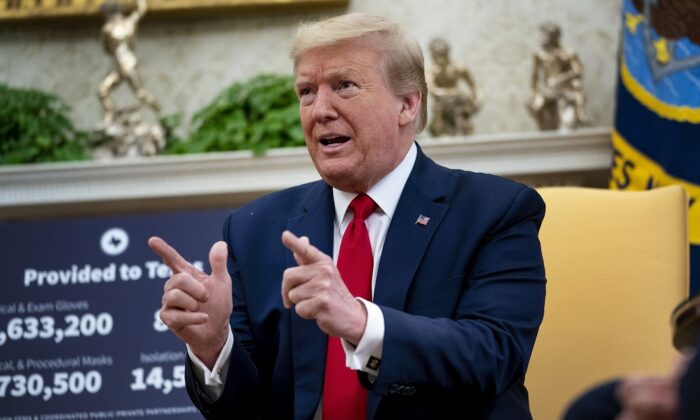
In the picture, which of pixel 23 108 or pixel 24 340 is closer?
pixel 24 340

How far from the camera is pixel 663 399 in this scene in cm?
85

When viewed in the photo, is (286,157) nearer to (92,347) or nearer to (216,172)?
(216,172)

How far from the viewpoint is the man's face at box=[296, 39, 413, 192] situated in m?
2.19

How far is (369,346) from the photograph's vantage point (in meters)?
1.84

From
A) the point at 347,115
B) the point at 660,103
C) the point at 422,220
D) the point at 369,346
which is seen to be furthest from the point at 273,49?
the point at 369,346

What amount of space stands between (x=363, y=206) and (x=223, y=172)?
8.99 ft

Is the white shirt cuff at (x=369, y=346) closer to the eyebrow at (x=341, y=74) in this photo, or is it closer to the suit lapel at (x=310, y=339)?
the suit lapel at (x=310, y=339)

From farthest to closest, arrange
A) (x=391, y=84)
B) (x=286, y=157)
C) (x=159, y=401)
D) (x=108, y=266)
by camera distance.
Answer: (x=286, y=157), (x=108, y=266), (x=159, y=401), (x=391, y=84)

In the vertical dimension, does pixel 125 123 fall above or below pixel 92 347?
above

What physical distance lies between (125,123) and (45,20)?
0.77 metres

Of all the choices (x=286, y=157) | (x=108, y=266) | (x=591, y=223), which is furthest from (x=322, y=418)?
(x=286, y=157)

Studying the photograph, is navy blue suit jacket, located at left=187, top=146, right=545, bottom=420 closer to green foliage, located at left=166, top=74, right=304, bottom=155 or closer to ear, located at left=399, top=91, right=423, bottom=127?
ear, located at left=399, top=91, right=423, bottom=127

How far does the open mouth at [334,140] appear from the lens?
221cm

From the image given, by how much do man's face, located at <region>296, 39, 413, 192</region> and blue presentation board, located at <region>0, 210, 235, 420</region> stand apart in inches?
75.4
